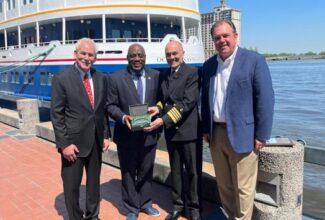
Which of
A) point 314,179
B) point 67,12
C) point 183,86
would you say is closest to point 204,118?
point 183,86

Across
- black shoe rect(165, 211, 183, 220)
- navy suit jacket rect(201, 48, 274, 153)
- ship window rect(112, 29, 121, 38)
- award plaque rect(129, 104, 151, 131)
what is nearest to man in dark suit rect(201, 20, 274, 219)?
navy suit jacket rect(201, 48, 274, 153)

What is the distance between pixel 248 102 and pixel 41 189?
3.46 metres

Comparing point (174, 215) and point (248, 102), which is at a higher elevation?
point (248, 102)

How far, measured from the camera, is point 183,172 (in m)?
4.04

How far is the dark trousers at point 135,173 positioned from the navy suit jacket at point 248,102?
124 cm

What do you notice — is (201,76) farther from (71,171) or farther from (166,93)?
(71,171)

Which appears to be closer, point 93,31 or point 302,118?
point 93,31

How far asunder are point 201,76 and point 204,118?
495mm

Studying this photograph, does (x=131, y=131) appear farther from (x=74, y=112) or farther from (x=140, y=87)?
(x=74, y=112)

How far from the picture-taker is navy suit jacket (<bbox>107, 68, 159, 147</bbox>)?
3.90m

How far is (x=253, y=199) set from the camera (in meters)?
3.39

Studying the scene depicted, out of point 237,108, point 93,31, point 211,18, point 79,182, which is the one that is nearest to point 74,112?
point 79,182

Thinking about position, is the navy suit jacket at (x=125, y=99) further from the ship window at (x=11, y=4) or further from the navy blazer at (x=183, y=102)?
the ship window at (x=11, y=4)

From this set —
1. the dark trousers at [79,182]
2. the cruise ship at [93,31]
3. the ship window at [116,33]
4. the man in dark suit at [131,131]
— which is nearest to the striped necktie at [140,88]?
the man in dark suit at [131,131]
